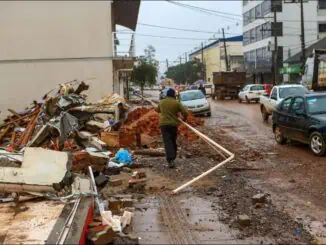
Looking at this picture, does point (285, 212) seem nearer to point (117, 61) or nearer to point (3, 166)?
point (3, 166)

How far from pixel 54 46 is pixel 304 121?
1412 centimetres

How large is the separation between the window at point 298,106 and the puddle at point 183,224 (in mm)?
6261

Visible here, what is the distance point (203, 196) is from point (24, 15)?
700 inches

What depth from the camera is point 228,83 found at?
49062 mm

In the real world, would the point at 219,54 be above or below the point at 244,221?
above

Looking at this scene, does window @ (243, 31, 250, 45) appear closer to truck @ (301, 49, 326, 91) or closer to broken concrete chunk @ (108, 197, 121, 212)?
truck @ (301, 49, 326, 91)

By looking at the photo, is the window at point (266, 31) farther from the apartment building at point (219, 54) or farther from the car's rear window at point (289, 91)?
the car's rear window at point (289, 91)

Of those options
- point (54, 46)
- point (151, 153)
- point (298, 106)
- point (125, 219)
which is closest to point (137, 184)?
point (125, 219)

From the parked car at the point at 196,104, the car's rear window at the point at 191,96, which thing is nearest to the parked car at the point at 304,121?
the parked car at the point at 196,104

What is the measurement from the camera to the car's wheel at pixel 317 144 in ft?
40.6

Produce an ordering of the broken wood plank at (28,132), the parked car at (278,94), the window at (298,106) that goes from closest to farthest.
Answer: the window at (298,106)
the broken wood plank at (28,132)
the parked car at (278,94)

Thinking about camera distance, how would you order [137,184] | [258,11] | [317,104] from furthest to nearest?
[258,11] → [317,104] → [137,184]

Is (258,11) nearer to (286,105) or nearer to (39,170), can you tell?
(286,105)

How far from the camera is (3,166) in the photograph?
315 inches
